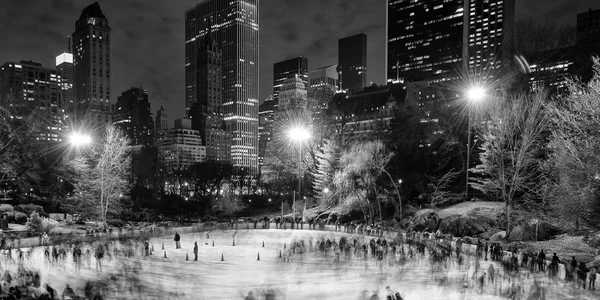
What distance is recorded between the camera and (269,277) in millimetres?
21016

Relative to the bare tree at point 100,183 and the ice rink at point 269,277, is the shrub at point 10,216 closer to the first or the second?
the bare tree at point 100,183

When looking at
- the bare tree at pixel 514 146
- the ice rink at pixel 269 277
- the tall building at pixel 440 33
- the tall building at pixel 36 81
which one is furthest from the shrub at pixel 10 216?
the tall building at pixel 36 81

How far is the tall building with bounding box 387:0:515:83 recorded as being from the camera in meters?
174

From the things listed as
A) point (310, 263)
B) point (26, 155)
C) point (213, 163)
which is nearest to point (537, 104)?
point (310, 263)

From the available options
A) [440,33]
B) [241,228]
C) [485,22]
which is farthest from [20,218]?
[485,22]

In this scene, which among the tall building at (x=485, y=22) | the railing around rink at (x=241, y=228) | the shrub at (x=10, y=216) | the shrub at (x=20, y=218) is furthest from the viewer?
the tall building at (x=485, y=22)

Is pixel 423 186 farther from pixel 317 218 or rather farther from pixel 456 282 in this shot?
pixel 456 282

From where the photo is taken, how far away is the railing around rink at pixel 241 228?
27.1 m

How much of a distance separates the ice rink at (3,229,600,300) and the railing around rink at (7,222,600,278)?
4.77ft

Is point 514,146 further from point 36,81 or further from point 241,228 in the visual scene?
point 36,81

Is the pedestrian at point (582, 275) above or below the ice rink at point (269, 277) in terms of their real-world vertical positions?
above

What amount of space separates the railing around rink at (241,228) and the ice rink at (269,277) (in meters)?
1.45

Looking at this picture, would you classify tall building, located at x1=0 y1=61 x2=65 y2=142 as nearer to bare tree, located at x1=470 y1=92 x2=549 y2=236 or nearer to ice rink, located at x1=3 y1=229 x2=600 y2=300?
ice rink, located at x1=3 y1=229 x2=600 y2=300

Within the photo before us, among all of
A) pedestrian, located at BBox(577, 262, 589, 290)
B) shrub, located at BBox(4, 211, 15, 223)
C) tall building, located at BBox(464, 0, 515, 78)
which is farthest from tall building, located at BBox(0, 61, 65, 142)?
pedestrian, located at BBox(577, 262, 589, 290)
